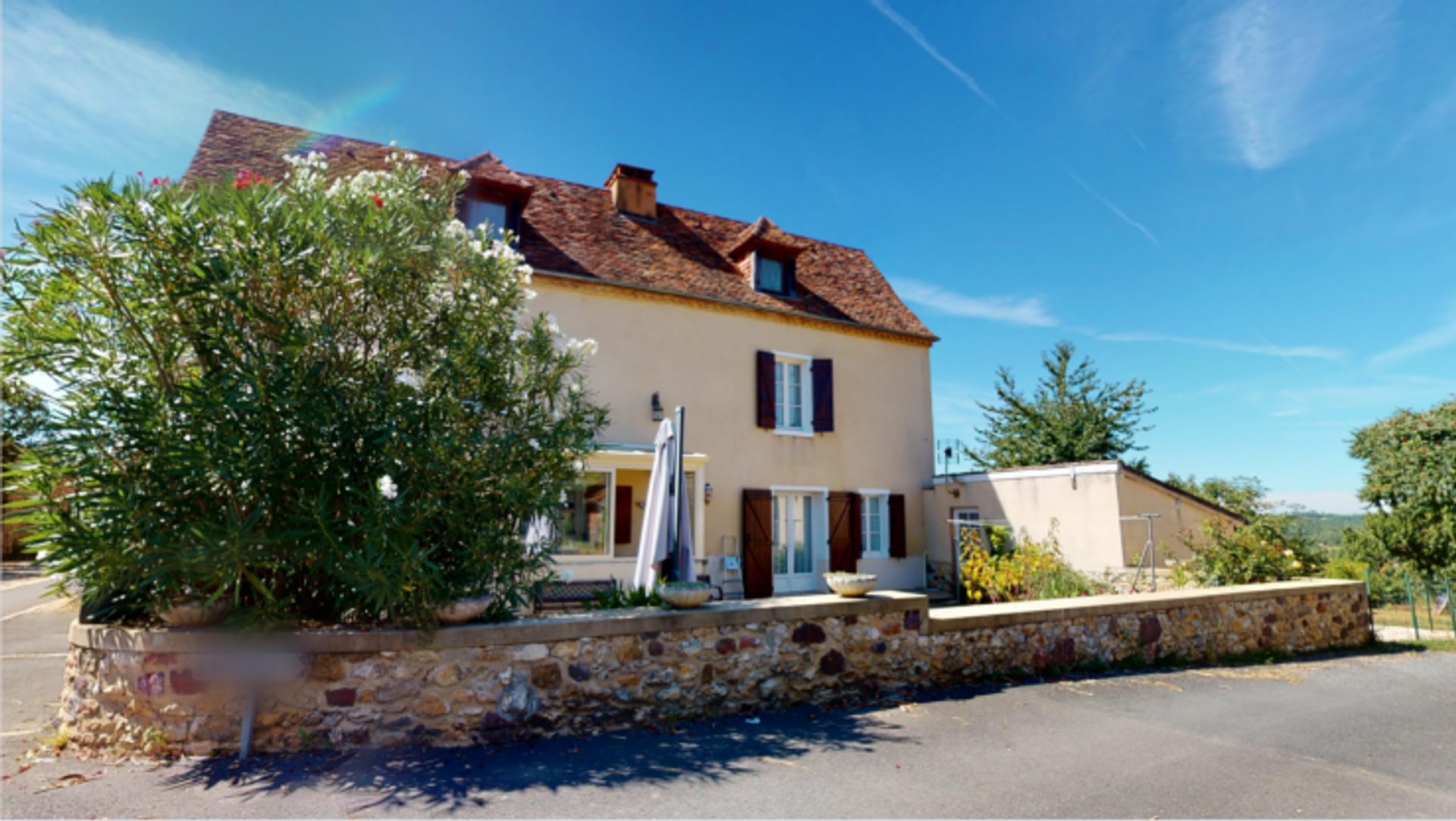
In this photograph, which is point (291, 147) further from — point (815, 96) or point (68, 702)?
point (68, 702)

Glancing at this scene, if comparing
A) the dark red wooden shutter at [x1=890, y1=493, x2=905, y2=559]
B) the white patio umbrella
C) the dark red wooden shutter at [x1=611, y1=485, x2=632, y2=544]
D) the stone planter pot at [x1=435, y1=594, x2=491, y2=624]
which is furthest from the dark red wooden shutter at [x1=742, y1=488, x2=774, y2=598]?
the stone planter pot at [x1=435, y1=594, x2=491, y2=624]

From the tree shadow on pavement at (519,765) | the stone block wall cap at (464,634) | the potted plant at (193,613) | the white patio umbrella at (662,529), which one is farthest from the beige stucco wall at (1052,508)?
the potted plant at (193,613)

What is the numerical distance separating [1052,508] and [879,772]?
381 inches

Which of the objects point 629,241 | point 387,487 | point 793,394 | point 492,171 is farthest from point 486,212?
point 387,487

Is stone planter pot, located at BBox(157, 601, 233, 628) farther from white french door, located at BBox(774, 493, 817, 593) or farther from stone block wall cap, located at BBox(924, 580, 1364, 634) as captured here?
white french door, located at BBox(774, 493, 817, 593)

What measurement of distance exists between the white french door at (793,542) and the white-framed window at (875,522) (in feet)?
4.02

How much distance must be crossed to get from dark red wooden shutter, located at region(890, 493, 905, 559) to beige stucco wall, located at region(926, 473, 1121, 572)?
787 millimetres

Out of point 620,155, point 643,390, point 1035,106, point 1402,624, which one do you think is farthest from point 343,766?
point 1402,624

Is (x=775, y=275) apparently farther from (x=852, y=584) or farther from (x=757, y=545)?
(x=852, y=584)

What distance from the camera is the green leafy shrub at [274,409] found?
12.0ft

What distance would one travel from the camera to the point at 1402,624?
A: 1164 centimetres

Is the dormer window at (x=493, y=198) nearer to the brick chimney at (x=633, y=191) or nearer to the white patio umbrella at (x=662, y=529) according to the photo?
the brick chimney at (x=633, y=191)

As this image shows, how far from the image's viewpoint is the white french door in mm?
12688

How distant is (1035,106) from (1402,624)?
11.3 metres
